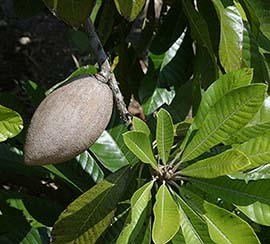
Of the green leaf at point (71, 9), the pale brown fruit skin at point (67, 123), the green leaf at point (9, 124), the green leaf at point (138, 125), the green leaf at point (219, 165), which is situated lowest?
the green leaf at point (219, 165)

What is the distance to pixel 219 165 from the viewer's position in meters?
1.08

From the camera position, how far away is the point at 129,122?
1184 millimetres

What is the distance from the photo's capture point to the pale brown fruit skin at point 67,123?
42.9 inches

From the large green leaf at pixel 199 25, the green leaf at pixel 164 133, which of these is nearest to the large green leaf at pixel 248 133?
the green leaf at pixel 164 133

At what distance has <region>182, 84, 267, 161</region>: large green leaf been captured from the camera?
1.10 meters

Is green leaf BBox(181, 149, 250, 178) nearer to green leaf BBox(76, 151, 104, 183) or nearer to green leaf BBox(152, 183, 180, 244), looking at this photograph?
green leaf BBox(152, 183, 180, 244)

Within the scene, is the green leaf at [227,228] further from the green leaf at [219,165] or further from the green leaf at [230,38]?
the green leaf at [230,38]

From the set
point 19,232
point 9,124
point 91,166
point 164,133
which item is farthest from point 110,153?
point 9,124

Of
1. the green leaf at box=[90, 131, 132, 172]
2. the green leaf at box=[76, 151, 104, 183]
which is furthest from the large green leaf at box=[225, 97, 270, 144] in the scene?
the green leaf at box=[76, 151, 104, 183]

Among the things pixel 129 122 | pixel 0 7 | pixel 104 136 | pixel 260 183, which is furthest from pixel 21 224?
pixel 0 7

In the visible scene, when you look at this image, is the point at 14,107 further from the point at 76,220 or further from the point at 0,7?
the point at 0,7

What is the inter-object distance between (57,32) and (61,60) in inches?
5.1

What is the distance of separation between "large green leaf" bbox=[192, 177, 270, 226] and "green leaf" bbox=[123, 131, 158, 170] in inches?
4.1

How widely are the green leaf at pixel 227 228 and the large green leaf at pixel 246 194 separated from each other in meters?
0.03
